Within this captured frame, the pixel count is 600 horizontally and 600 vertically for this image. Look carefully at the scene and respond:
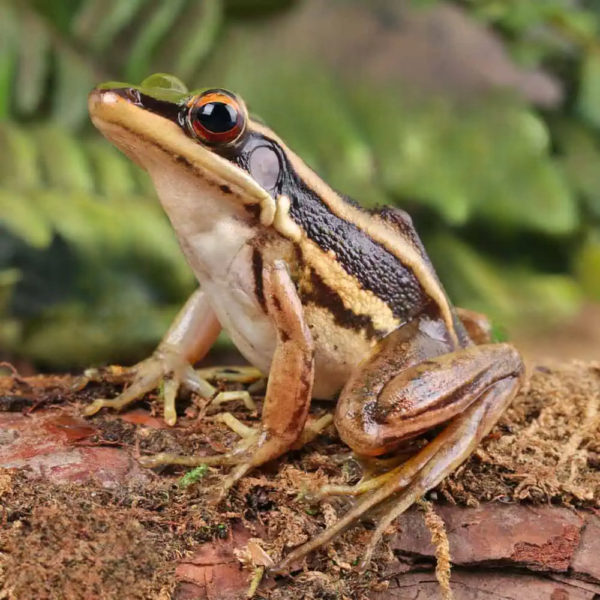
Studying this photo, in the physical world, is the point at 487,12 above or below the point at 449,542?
above

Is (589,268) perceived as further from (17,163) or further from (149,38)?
(17,163)

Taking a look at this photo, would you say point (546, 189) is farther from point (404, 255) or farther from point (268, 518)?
point (268, 518)

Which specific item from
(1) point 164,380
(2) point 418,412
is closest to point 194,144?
(1) point 164,380

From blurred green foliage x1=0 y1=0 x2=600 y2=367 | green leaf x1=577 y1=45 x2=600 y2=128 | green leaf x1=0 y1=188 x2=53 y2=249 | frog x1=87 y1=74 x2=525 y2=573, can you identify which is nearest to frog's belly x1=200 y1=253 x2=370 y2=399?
frog x1=87 y1=74 x2=525 y2=573

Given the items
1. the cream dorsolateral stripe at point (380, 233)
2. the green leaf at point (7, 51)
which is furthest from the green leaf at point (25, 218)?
the cream dorsolateral stripe at point (380, 233)

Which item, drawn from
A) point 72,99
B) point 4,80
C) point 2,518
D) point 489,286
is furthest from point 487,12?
point 2,518

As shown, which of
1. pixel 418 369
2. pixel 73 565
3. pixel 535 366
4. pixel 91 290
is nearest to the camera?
pixel 73 565
